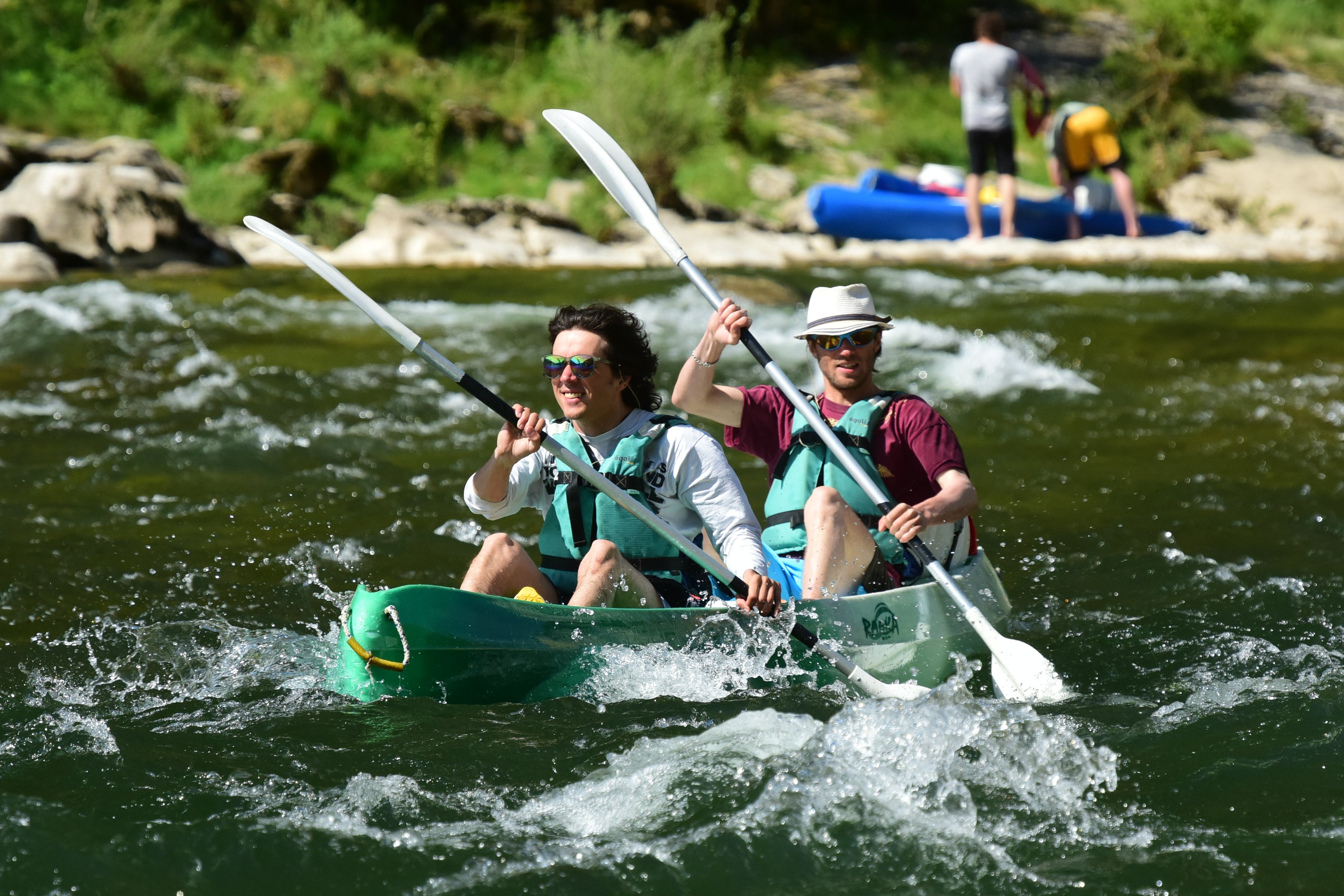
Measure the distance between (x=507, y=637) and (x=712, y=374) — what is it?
0.95 m

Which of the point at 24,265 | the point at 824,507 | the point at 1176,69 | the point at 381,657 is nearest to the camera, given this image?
the point at 381,657

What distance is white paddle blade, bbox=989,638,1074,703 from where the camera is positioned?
3422 mm

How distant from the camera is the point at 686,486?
3.43 meters

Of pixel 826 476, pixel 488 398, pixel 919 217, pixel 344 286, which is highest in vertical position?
pixel 344 286

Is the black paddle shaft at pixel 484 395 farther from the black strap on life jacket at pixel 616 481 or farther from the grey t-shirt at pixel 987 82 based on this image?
the grey t-shirt at pixel 987 82

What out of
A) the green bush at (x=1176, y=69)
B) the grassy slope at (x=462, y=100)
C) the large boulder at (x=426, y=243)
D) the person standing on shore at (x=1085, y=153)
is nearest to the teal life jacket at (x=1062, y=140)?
the person standing on shore at (x=1085, y=153)

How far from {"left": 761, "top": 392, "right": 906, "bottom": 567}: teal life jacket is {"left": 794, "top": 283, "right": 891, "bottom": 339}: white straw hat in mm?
218

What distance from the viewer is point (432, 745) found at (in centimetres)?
304

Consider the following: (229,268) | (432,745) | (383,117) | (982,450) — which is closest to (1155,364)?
(982,450)

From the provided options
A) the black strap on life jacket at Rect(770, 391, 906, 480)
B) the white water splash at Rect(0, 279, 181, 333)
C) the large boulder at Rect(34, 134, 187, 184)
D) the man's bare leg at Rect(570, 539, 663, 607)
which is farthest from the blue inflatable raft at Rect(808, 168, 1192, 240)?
the man's bare leg at Rect(570, 539, 663, 607)

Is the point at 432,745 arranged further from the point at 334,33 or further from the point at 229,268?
the point at 334,33

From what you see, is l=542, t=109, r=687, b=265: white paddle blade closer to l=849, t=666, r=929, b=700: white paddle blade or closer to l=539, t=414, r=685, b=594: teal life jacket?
l=539, t=414, r=685, b=594: teal life jacket

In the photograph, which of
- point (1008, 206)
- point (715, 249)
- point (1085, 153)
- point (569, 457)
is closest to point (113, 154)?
point (715, 249)

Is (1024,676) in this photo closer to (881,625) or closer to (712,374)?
(881,625)
